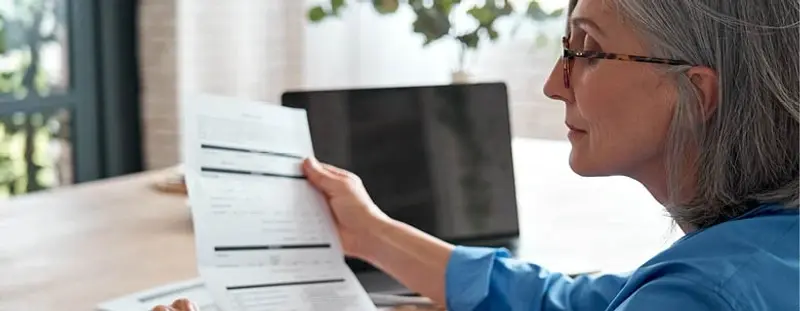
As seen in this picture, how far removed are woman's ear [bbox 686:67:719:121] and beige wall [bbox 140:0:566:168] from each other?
2.00 m

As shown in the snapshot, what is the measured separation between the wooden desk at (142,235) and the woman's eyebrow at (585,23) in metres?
0.44

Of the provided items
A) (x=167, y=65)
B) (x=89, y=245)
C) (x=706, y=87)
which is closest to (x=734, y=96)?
(x=706, y=87)

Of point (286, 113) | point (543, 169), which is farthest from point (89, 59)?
point (286, 113)

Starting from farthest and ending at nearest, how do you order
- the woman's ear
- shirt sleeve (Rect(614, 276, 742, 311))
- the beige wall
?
the beige wall
the woman's ear
shirt sleeve (Rect(614, 276, 742, 311))

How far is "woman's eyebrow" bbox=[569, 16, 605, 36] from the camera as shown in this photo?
95cm

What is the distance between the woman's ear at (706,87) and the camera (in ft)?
2.90

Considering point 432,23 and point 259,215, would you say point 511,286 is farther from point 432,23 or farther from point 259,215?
point 432,23

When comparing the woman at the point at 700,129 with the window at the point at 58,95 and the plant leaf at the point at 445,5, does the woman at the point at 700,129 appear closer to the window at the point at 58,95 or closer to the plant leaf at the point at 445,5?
the plant leaf at the point at 445,5

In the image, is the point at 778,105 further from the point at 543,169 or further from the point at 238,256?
the point at 543,169

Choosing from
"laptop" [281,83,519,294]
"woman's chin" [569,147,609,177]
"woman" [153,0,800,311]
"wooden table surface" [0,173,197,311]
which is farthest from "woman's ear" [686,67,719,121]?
"wooden table surface" [0,173,197,311]

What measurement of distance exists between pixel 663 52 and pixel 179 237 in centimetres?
93

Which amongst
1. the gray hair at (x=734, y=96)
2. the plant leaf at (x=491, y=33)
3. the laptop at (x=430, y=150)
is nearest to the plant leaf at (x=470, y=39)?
the plant leaf at (x=491, y=33)

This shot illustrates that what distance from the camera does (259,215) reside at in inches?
46.5

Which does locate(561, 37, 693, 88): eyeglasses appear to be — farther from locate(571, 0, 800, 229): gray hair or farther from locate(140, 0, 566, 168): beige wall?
locate(140, 0, 566, 168): beige wall
